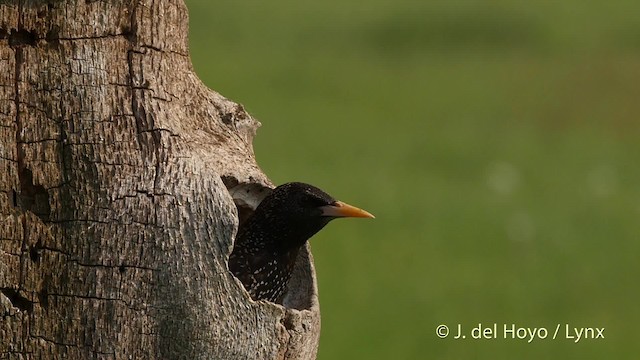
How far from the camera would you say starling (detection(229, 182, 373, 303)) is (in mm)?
5840

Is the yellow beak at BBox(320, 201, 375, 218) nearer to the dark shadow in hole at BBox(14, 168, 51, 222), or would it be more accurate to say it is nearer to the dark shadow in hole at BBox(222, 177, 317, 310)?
the dark shadow in hole at BBox(222, 177, 317, 310)

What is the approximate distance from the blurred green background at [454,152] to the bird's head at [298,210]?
19.2 feet

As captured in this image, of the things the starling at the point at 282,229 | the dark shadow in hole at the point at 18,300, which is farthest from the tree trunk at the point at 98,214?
the starling at the point at 282,229

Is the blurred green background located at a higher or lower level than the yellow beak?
higher

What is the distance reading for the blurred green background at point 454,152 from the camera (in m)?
13.4

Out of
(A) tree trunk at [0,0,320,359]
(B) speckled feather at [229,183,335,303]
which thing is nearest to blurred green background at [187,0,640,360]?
(B) speckled feather at [229,183,335,303]

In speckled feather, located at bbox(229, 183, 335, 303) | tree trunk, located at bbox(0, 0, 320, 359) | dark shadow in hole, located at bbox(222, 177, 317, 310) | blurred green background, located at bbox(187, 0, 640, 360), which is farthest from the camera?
blurred green background, located at bbox(187, 0, 640, 360)

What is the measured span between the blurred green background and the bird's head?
19.2 feet

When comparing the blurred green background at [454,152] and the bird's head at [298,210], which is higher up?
the blurred green background at [454,152]

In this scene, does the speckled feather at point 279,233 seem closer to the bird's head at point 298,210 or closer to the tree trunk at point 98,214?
the bird's head at point 298,210

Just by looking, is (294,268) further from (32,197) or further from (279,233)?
(32,197)

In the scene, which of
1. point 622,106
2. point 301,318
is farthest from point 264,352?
point 622,106

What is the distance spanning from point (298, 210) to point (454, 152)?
45.8 feet

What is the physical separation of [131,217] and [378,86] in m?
20.5
